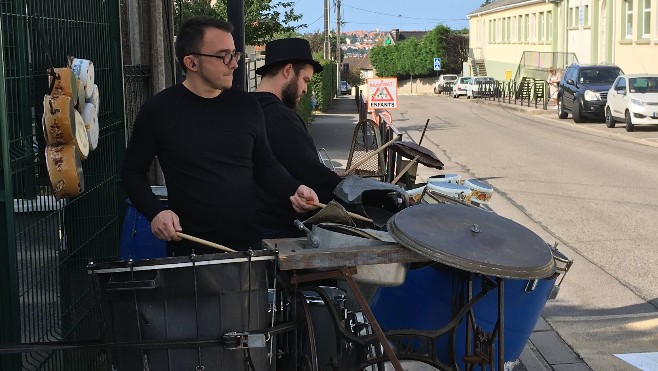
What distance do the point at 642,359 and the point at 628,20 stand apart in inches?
1296

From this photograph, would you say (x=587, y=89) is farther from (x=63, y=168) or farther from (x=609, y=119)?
(x=63, y=168)

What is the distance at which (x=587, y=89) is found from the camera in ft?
97.4

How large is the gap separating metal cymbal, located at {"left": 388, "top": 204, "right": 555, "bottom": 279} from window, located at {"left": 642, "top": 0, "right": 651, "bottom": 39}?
3269 cm

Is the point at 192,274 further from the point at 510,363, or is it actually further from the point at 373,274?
the point at 510,363

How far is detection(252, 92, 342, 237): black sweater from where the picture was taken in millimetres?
4512

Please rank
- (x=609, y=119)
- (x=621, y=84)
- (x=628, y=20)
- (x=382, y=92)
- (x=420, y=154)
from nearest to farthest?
(x=420, y=154)
(x=382, y=92)
(x=621, y=84)
(x=609, y=119)
(x=628, y=20)

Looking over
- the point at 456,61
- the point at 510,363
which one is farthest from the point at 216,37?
the point at 456,61

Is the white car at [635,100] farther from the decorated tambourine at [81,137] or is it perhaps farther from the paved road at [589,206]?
the decorated tambourine at [81,137]

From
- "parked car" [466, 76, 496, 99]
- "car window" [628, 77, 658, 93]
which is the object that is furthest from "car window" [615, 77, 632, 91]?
"parked car" [466, 76, 496, 99]

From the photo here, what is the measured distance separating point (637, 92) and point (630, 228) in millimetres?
15520

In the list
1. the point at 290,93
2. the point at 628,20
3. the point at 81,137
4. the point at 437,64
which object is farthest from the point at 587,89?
the point at 437,64

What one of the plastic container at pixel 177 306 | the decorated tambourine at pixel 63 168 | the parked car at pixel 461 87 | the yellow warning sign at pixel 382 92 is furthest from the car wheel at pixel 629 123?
the parked car at pixel 461 87

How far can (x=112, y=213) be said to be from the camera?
5.86 m

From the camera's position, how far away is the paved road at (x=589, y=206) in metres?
7.04
